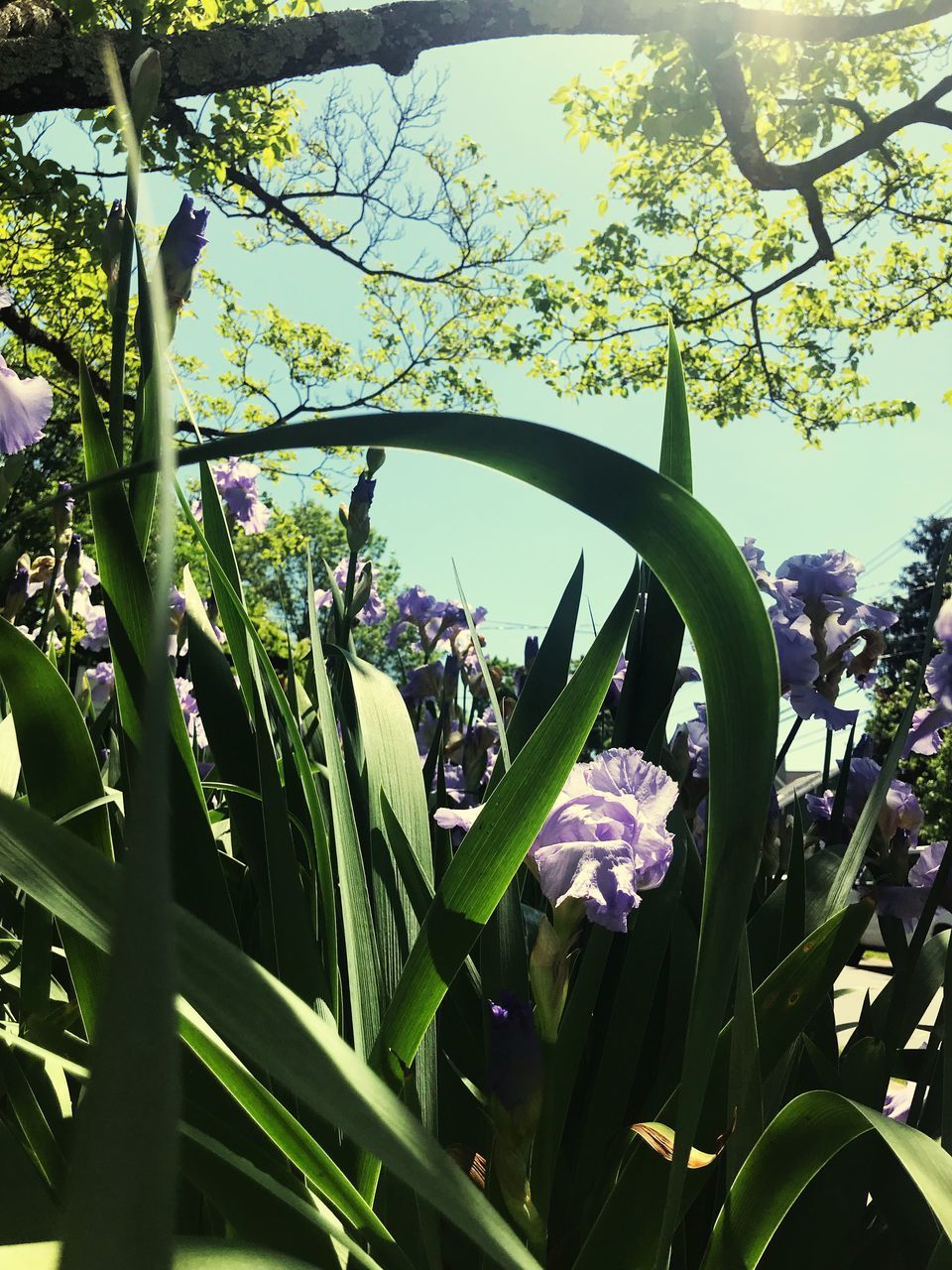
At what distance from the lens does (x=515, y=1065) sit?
0.39 meters

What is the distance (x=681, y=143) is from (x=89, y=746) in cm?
719

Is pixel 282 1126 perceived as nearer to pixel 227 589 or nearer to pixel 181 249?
pixel 227 589

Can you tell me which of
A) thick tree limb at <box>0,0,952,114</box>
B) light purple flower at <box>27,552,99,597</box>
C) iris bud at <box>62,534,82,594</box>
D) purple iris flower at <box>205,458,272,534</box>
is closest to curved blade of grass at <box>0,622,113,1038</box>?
iris bud at <box>62,534,82,594</box>

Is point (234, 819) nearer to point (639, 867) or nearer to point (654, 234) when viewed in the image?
point (639, 867)

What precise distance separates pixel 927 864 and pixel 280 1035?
0.85 m

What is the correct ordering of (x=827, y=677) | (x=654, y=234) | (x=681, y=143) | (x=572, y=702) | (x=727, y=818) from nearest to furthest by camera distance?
(x=727, y=818), (x=572, y=702), (x=827, y=677), (x=681, y=143), (x=654, y=234)

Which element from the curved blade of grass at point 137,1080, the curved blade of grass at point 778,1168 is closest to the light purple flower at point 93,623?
the curved blade of grass at point 778,1168

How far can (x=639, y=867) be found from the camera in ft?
1.57

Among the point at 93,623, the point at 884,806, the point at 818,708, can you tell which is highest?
the point at 93,623

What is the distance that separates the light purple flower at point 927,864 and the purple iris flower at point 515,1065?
2.15 feet

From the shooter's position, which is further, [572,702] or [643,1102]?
Answer: [643,1102]

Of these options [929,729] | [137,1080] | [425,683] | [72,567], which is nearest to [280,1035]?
[137,1080]

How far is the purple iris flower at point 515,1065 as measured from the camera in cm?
39

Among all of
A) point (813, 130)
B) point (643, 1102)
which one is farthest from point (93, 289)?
point (643, 1102)
